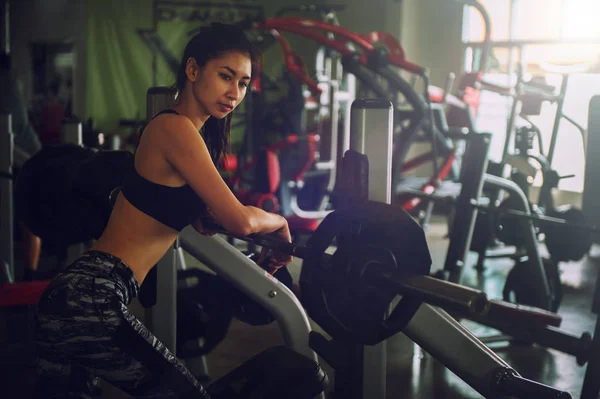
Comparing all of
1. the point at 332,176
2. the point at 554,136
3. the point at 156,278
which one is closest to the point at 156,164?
the point at 156,278

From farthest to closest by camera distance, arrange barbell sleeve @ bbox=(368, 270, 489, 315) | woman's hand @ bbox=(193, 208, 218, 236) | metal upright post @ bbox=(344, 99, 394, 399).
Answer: woman's hand @ bbox=(193, 208, 218, 236) < metal upright post @ bbox=(344, 99, 394, 399) < barbell sleeve @ bbox=(368, 270, 489, 315)

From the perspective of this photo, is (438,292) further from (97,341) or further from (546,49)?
(546,49)

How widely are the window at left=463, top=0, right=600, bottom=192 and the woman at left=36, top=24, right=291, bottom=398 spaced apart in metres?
4.10

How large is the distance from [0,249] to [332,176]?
9.03 feet

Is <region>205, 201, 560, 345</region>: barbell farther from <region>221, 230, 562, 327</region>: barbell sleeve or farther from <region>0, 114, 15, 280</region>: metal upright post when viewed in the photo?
<region>0, 114, 15, 280</region>: metal upright post

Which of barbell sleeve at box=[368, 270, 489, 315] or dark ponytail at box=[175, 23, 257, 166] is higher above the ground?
dark ponytail at box=[175, 23, 257, 166]

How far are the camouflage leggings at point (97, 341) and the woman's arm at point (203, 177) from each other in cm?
24

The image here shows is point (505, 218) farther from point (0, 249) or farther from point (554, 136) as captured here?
point (0, 249)

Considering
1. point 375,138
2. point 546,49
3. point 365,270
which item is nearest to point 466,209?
point 375,138

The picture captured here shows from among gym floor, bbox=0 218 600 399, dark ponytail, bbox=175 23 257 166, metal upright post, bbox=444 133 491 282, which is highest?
dark ponytail, bbox=175 23 257 166

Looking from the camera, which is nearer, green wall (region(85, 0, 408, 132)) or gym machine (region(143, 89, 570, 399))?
gym machine (region(143, 89, 570, 399))

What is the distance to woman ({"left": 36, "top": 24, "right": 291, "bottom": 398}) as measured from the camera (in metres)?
1.31

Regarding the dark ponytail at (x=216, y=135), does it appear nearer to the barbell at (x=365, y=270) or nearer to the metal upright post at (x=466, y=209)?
the barbell at (x=365, y=270)

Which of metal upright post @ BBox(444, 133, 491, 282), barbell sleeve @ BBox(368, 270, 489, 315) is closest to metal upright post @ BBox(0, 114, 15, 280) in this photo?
metal upright post @ BBox(444, 133, 491, 282)
